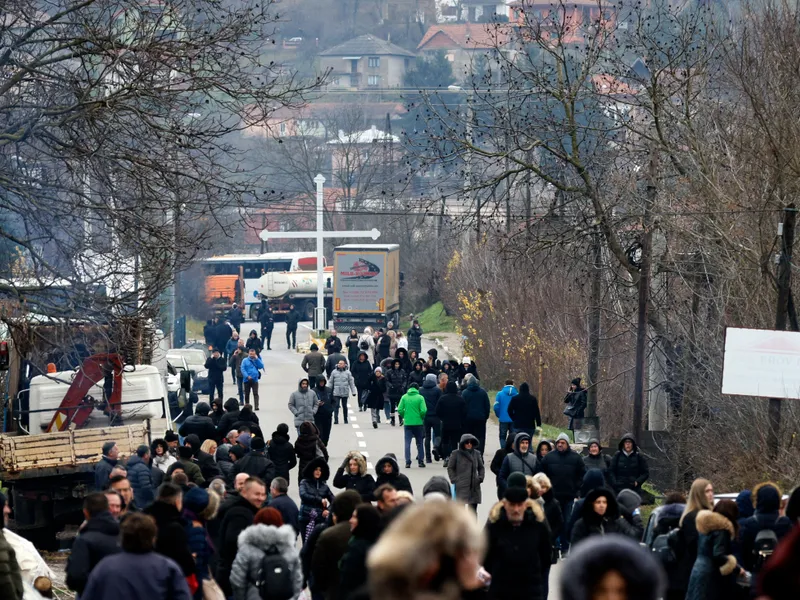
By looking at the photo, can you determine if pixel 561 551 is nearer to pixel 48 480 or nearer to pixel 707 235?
pixel 48 480

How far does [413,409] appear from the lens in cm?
2312

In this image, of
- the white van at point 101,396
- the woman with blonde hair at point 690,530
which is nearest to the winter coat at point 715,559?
the woman with blonde hair at point 690,530

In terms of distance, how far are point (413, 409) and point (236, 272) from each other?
2021 inches

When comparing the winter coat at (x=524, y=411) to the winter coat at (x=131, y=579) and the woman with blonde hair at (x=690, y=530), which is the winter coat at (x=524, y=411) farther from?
the winter coat at (x=131, y=579)

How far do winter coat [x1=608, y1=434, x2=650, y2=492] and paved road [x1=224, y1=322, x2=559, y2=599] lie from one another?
1437 mm

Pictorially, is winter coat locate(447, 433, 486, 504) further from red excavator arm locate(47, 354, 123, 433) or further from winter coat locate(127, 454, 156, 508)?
red excavator arm locate(47, 354, 123, 433)

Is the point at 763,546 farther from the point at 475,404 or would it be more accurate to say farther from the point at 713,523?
the point at 475,404

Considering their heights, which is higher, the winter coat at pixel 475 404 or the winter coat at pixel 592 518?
the winter coat at pixel 475 404

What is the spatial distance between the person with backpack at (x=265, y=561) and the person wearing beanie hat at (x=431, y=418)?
44.3 ft

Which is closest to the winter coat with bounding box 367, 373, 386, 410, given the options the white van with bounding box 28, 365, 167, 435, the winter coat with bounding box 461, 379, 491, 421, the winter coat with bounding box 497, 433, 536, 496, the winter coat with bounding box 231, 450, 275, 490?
the winter coat with bounding box 461, 379, 491, 421

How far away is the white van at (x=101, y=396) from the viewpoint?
66.8ft

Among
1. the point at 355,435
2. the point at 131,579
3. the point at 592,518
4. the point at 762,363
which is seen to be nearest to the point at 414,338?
the point at 355,435

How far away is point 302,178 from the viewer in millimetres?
97062

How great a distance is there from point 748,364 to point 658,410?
27.4 ft
